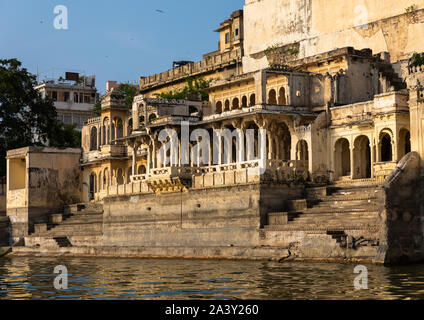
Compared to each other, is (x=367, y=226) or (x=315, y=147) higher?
(x=315, y=147)

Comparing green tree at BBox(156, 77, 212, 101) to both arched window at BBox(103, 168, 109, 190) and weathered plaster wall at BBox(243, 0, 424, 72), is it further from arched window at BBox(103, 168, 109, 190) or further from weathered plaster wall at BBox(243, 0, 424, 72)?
arched window at BBox(103, 168, 109, 190)

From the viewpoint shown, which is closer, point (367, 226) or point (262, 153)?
point (367, 226)

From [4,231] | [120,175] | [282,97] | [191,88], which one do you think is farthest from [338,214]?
[191,88]

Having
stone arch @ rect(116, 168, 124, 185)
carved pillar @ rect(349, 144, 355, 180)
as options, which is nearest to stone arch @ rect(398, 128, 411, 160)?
carved pillar @ rect(349, 144, 355, 180)

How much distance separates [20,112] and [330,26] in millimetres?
20176

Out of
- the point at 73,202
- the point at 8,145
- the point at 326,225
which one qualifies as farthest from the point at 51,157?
the point at 326,225

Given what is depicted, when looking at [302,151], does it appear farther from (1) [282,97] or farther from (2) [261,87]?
(1) [282,97]

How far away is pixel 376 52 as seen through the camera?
4144 cm

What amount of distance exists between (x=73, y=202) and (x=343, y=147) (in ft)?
60.5

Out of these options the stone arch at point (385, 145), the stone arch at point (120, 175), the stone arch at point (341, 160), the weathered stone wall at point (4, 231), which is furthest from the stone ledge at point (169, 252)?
the stone arch at point (120, 175)

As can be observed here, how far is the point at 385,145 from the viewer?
34.2 m

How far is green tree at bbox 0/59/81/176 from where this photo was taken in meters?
53.0
